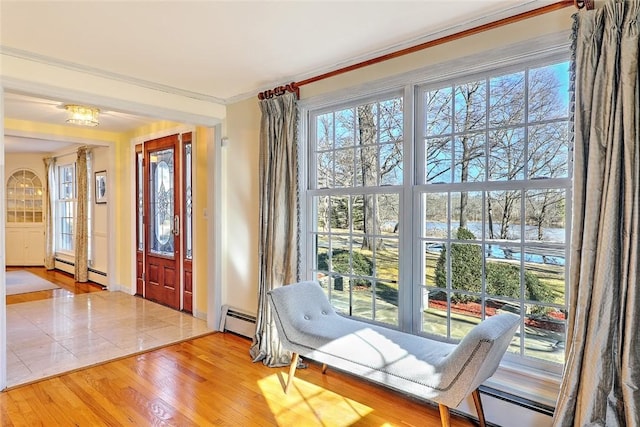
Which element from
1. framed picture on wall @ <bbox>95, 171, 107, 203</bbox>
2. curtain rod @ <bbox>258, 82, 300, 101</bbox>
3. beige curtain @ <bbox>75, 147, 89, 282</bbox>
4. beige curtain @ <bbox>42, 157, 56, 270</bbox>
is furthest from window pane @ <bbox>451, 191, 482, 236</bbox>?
beige curtain @ <bbox>42, 157, 56, 270</bbox>

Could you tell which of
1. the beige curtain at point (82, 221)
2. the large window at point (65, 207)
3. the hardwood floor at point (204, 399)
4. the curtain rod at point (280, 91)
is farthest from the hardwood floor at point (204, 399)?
the large window at point (65, 207)

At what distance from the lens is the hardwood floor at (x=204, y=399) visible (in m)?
2.38

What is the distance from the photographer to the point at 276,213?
333cm

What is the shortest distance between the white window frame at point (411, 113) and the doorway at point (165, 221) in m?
Answer: 2.01

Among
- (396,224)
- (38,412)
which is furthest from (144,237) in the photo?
(396,224)

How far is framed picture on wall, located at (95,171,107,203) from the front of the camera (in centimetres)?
615

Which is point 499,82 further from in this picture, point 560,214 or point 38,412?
point 38,412

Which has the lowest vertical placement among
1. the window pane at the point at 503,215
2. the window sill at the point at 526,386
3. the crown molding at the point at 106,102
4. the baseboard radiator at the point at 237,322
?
the baseboard radiator at the point at 237,322

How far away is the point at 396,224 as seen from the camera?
9.34ft

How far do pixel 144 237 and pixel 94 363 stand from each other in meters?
2.53

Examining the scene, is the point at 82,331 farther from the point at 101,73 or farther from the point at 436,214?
the point at 436,214

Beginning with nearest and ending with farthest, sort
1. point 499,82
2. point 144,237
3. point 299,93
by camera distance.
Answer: point 499,82 < point 299,93 < point 144,237

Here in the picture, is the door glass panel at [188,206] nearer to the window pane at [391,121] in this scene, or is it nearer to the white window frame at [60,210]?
the window pane at [391,121]

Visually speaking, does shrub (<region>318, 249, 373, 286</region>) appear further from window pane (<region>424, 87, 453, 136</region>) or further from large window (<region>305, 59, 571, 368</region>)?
window pane (<region>424, 87, 453, 136</region>)
